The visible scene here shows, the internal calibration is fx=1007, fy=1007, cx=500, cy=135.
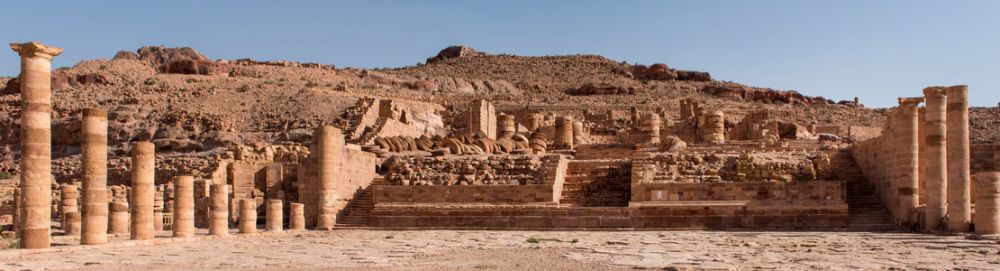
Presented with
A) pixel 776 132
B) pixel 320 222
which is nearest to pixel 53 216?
pixel 320 222

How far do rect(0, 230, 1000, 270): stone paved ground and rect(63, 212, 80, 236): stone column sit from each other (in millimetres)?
2080

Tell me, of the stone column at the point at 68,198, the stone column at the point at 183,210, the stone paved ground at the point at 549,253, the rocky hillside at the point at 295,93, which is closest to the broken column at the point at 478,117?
the rocky hillside at the point at 295,93

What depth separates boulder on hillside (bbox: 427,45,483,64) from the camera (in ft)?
370

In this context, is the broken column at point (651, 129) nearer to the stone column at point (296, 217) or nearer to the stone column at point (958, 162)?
the stone column at point (296, 217)

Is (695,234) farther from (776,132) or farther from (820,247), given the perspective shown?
(776,132)

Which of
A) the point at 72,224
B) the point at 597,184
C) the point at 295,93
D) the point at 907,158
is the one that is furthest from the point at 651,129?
the point at 295,93

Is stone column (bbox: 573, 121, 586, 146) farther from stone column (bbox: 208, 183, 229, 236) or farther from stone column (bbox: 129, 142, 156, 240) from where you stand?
stone column (bbox: 129, 142, 156, 240)

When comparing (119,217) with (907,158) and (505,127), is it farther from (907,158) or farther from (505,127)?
(505,127)

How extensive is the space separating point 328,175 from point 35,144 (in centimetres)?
876

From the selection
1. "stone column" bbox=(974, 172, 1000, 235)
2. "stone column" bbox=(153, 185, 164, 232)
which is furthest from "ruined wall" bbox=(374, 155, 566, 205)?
"stone column" bbox=(974, 172, 1000, 235)

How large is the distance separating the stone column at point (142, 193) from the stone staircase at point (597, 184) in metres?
9.29

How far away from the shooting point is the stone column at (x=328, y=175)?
24.2 m

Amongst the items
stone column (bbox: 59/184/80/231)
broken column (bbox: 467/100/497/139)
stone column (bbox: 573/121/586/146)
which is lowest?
stone column (bbox: 59/184/80/231)

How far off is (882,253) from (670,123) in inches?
1206
